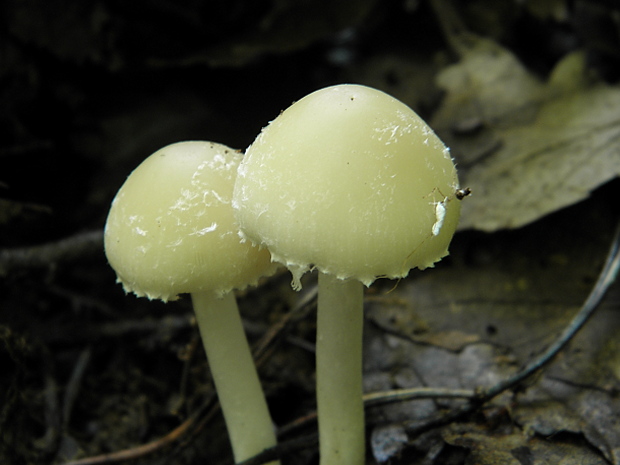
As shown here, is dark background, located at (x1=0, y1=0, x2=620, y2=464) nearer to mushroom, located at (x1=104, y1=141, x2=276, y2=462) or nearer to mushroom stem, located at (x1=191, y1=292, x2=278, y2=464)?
mushroom stem, located at (x1=191, y1=292, x2=278, y2=464)

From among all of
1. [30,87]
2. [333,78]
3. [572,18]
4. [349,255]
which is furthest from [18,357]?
[572,18]

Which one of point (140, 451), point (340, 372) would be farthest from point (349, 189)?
point (140, 451)

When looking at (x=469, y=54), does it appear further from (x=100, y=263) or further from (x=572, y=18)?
(x=100, y=263)

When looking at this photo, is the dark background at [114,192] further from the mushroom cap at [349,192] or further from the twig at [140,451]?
the mushroom cap at [349,192]

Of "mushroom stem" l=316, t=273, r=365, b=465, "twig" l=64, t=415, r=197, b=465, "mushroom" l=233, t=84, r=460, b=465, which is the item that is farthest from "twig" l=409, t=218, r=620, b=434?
"twig" l=64, t=415, r=197, b=465

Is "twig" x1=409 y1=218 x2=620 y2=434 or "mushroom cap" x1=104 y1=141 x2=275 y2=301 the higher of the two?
"mushroom cap" x1=104 y1=141 x2=275 y2=301

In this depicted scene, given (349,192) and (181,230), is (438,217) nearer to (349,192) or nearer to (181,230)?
(349,192)
